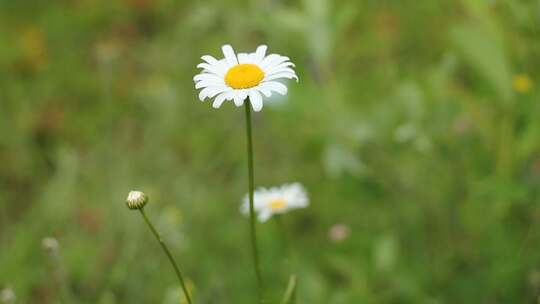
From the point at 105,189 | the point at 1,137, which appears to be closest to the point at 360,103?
the point at 105,189

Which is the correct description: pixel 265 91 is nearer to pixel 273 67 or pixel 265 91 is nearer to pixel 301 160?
pixel 273 67

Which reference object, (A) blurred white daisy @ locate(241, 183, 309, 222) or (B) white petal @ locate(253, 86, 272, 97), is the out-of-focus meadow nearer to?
(A) blurred white daisy @ locate(241, 183, 309, 222)

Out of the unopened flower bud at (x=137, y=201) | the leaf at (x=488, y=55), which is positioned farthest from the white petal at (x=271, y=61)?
the leaf at (x=488, y=55)

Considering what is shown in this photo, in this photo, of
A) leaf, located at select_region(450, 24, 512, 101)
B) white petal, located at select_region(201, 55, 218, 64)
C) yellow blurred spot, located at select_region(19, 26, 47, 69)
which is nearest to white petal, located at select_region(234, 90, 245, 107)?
white petal, located at select_region(201, 55, 218, 64)

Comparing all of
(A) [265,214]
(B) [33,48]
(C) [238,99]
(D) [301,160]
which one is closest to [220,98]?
(C) [238,99]

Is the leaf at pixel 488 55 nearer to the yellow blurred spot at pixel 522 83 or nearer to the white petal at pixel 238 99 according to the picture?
the yellow blurred spot at pixel 522 83
